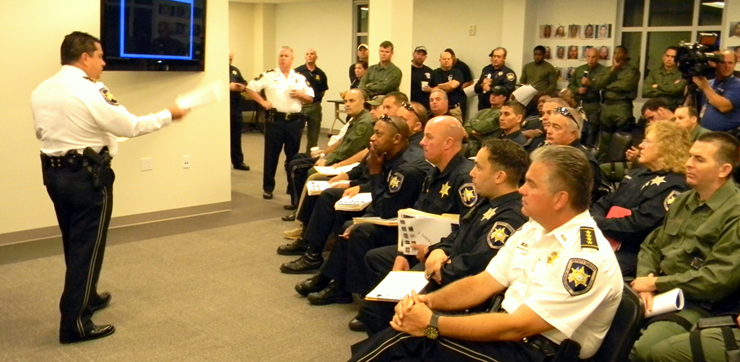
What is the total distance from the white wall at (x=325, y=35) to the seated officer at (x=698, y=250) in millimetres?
10145

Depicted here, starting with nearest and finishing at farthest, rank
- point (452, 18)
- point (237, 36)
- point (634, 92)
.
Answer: point (634, 92) → point (452, 18) → point (237, 36)

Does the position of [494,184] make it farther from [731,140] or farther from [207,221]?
[207,221]

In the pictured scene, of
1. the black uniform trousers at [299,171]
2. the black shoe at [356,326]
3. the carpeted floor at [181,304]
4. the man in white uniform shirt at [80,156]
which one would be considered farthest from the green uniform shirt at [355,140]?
the man in white uniform shirt at [80,156]

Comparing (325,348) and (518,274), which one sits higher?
(518,274)

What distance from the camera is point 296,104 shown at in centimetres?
681

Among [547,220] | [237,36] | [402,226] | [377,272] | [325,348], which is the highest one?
[237,36]

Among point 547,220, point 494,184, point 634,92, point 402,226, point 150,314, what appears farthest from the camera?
point 634,92

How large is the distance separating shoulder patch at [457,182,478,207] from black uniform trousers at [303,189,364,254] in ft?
4.11

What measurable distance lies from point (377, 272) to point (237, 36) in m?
10.7

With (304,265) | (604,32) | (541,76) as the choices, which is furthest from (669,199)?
(604,32)

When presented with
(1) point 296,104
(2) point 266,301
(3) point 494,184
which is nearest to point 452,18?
(1) point 296,104

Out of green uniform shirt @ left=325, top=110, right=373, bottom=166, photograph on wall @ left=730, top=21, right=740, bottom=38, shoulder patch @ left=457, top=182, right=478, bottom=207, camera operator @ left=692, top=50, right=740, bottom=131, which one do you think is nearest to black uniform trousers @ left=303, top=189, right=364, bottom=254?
green uniform shirt @ left=325, top=110, right=373, bottom=166

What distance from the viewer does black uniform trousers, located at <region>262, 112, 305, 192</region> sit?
682cm

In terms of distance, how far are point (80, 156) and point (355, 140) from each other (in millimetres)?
2662
